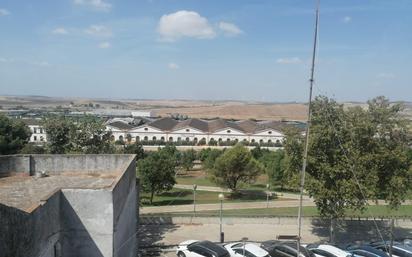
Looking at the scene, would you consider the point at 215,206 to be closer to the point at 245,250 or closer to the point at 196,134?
the point at 245,250

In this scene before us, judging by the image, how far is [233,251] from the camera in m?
20.7

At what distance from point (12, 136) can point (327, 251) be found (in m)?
37.8

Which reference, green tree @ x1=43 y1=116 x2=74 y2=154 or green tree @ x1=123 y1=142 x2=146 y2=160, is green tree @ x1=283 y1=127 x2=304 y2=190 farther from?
green tree @ x1=123 y1=142 x2=146 y2=160

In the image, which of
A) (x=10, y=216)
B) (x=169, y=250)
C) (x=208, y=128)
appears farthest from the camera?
(x=208, y=128)

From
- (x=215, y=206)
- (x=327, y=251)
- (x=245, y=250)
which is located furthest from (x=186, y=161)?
(x=327, y=251)

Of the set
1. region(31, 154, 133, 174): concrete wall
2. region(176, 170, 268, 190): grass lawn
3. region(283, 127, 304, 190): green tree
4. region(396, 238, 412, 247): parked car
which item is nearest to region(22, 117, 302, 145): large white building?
region(176, 170, 268, 190): grass lawn

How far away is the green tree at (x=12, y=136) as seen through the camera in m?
43.4

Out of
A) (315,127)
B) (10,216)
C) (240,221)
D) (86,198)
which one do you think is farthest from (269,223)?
(10,216)

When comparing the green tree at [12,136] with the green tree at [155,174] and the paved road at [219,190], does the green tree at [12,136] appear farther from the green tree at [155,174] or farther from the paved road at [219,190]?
the paved road at [219,190]

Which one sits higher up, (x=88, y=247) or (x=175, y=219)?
(x=88, y=247)

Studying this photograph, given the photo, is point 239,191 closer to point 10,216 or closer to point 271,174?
point 271,174

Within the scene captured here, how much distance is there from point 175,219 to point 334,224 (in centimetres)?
1024

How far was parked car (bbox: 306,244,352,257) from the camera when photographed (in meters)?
19.8

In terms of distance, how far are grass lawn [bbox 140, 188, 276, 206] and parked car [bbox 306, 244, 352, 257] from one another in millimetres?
23694
